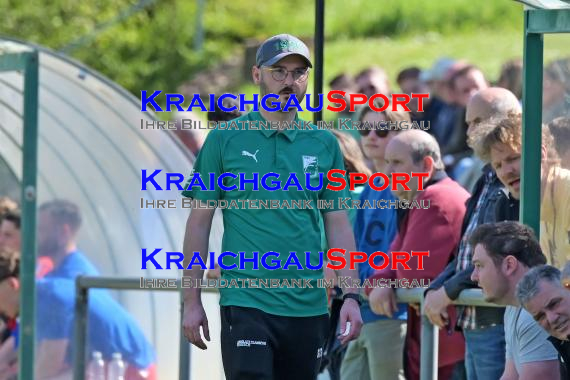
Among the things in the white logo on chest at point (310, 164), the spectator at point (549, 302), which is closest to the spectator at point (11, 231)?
the white logo on chest at point (310, 164)

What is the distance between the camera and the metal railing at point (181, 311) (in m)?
6.76

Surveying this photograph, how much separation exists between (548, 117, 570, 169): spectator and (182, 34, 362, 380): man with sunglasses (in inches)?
38.6

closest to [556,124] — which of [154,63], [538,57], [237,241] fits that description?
[538,57]

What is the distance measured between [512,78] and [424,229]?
3.34 m

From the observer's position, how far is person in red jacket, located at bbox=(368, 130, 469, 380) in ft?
23.6

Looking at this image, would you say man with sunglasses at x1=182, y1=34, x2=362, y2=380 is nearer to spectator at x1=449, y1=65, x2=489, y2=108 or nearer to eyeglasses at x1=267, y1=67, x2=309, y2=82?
eyeglasses at x1=267, y1=67, x2=309, y2=82

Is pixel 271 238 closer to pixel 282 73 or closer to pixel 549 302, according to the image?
pixel 282 73

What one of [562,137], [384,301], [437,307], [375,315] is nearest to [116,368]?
[375,315]

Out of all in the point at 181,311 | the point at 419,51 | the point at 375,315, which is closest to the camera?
the point at 375,315

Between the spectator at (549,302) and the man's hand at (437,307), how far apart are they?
891 millimetres

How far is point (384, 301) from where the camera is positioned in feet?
23.5

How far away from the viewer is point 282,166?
6301 mm

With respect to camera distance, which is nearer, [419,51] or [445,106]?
[445,106]

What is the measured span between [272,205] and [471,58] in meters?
17.6
